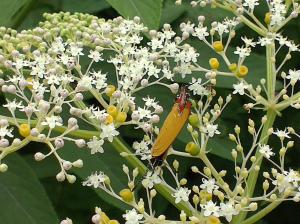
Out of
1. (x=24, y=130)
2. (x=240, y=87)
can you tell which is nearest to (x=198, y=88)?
(x=240, y=87)

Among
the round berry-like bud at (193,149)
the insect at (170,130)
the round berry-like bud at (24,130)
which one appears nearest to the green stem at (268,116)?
the round berry-like bud at (193,149)

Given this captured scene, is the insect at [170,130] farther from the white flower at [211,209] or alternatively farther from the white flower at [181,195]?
the white flower at [211,209]

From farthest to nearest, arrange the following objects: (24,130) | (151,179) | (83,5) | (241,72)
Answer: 1. (83,5)
2. (241,72)
3. (151,179)
4. (24,130)

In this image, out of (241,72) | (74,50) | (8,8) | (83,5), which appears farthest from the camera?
(83,5)

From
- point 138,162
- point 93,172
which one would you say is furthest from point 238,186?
point 93,172

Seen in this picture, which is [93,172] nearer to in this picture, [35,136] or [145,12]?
[35,136]

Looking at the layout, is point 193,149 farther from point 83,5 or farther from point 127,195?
point 83,5
